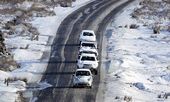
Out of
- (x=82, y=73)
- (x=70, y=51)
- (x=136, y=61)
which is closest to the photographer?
(x=82, y=73)

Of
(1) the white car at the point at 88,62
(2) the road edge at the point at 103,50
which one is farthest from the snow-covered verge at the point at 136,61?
(1) the white car at the point at 88,62

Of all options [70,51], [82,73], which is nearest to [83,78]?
[82,73]

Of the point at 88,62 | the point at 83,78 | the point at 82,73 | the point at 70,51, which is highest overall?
the point at 70,51

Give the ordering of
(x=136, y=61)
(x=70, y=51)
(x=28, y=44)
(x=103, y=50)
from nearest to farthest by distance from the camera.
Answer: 1. (x=136, y=61)
2. (x=70, y=51)
3. (x=103, y=50)
4. (x=28, y=44)

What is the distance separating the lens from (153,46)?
63969 mm

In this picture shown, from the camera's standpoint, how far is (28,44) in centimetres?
6247

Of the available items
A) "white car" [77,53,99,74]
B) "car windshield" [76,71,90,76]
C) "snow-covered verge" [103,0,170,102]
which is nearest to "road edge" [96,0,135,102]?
"snow-covered verge" [103,0,170,102]

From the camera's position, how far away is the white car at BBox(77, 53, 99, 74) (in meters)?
52.1

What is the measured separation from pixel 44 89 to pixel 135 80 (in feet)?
29.4

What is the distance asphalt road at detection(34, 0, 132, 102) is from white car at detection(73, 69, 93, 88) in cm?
48

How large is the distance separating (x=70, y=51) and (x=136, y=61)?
8.06 metres

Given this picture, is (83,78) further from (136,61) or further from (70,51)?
(70,51)

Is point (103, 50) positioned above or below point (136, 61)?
above

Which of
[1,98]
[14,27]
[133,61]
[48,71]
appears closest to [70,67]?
[48,71]
